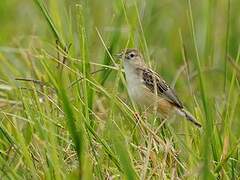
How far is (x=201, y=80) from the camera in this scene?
4168mm

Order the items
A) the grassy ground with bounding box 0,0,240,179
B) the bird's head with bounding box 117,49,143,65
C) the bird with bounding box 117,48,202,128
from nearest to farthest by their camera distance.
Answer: the grassy ground with bounding box 0,0,240,179, the bird's head with bounding box 117,49,143,65, the bird with bounding box 117,48,202,128

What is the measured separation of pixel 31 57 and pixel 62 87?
2.33 m

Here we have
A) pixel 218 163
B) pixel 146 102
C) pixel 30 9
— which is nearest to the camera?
pixel 218 163

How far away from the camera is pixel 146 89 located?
616 centimetres

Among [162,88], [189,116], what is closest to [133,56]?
[162,88]

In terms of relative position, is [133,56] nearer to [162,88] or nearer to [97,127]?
[162,88]

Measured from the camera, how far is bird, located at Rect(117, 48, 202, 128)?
5.99 metres

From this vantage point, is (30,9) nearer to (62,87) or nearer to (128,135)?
(128,135)

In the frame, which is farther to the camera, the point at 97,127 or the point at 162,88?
the point at 162,88

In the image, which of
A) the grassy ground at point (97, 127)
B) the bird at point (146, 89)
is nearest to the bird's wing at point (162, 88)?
the bird at point (146, 89)

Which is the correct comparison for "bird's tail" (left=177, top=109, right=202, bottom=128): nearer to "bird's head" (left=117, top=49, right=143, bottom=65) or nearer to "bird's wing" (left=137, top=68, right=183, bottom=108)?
"bird's wing" (left=137, top=68, right=183, bottom=108)

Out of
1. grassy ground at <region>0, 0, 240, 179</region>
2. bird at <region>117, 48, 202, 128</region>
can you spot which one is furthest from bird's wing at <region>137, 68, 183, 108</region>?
grassy ground at <region>0, 0, 240, 179</region>

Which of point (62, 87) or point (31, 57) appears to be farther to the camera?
point (31, 57)

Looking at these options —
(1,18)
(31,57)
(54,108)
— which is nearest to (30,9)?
(1,18)
